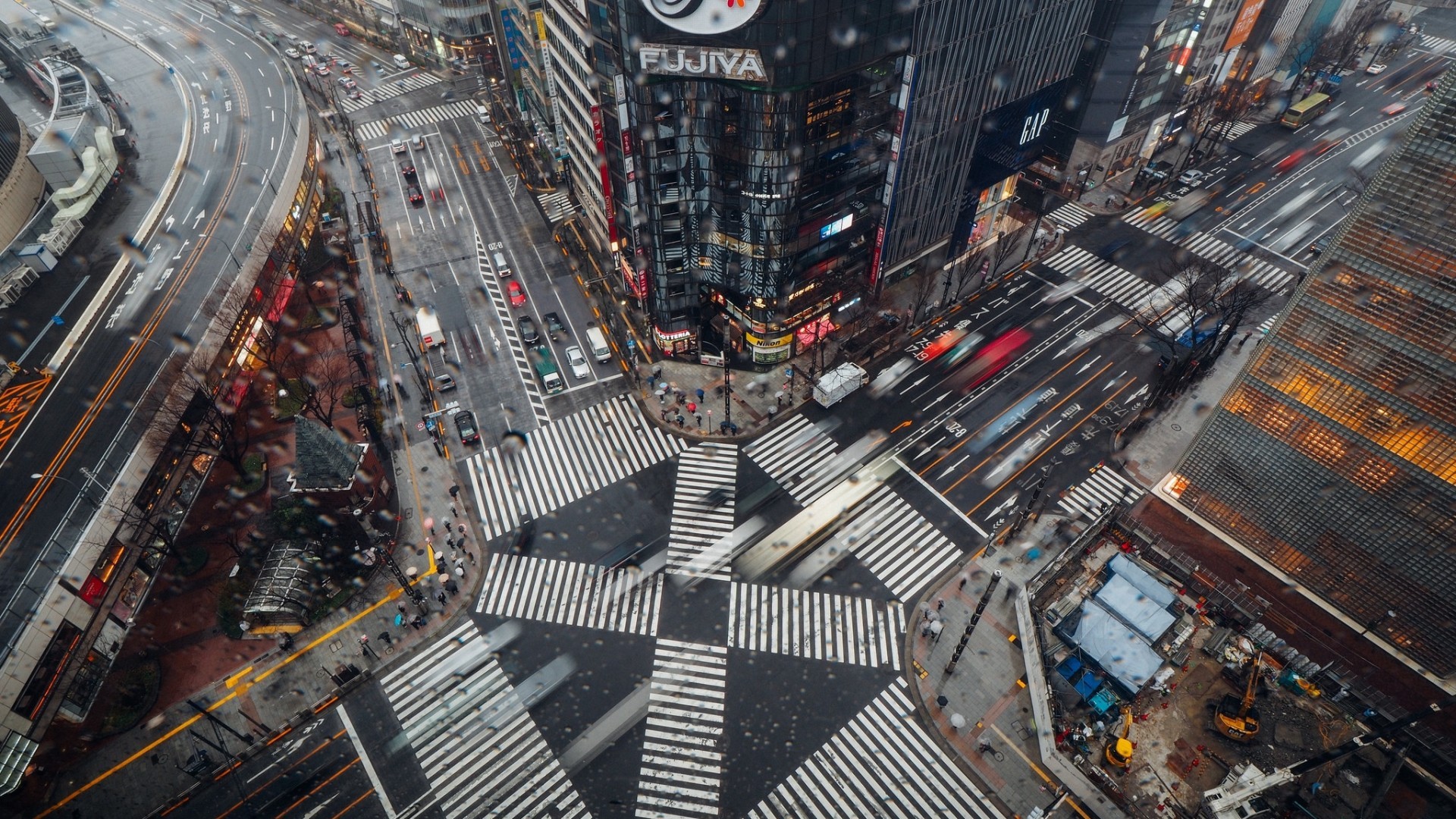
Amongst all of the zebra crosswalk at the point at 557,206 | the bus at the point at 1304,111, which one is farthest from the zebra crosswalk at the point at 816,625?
the bus at the point at 1304,111

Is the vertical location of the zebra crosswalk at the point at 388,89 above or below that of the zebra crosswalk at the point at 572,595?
above

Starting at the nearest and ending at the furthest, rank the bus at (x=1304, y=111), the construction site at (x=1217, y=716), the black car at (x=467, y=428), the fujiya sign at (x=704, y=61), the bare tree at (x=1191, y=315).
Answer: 1. the construction site at (x=1217, y=716)
2. the fujiya sign at (x=704, y=61)
3. the black car at (x=467, y=428)
4. the bare tree at (x=1191, y=315)
5. the bus at (x=1304, y=111)

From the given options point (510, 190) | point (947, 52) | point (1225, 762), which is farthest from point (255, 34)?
point (1225, 762)

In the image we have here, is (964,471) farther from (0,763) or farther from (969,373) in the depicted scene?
(0,763)

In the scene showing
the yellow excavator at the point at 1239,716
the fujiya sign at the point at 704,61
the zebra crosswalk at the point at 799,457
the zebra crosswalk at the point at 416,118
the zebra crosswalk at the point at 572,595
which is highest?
the fujiya sign at the point at 704,61

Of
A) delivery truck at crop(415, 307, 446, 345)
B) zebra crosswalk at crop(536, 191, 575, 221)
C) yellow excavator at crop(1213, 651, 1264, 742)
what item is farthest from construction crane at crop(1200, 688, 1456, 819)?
zebra crosswalk at crop(536, 191, 575, 221)

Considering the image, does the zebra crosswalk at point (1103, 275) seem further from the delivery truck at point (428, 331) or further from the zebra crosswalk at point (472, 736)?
the zebra crosswalk at point (472, 736)

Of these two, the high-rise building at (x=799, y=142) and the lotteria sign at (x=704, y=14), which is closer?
the lotteria sign at (x=704, y=14)
